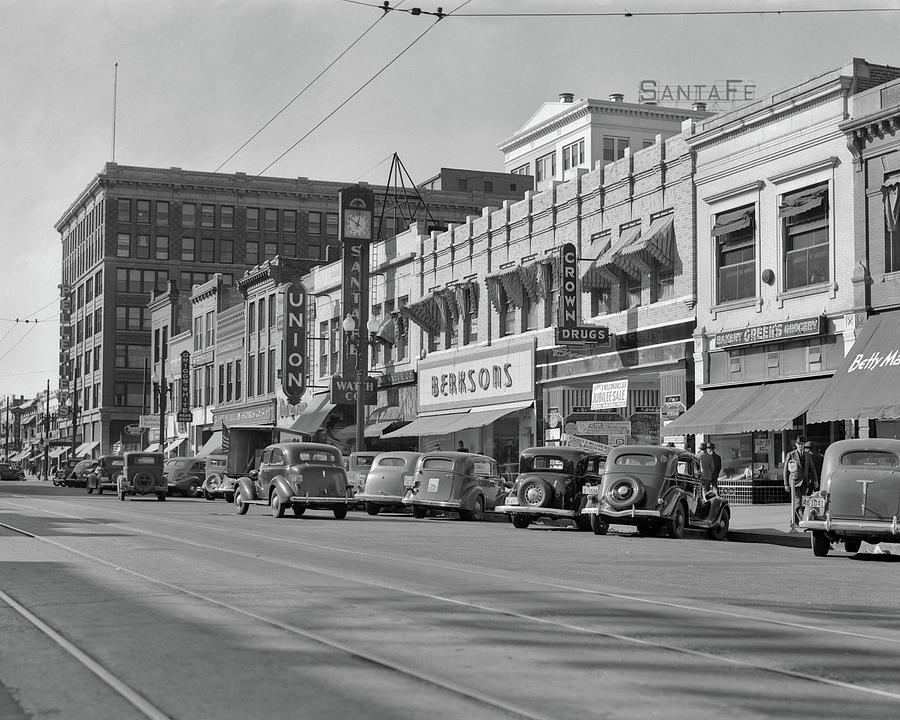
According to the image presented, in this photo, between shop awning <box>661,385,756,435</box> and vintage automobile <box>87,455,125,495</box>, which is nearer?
shop awning <box>661,385,756,435</box>

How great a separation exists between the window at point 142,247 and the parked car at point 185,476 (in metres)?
62.6

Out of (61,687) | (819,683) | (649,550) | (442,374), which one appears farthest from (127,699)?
(442,374)

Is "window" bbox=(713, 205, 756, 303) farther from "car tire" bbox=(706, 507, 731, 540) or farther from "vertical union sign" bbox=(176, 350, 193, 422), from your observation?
"vertical union sign" bbox=(176, 350, 193, 422)

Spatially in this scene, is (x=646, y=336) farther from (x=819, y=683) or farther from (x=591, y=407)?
(x=819, y=683)

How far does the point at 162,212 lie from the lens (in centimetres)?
11131

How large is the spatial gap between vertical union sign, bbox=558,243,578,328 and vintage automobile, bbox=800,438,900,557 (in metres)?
17.9

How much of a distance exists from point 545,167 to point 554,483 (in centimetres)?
5969

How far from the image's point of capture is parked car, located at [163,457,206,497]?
51312 mm

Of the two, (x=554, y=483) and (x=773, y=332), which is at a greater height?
(x=773, y=332)

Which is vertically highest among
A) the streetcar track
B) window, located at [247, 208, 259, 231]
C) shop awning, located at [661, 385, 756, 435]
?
window, located at [247, 208, 259, 231]

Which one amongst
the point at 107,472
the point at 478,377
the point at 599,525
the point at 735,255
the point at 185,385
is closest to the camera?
the point at 599,525

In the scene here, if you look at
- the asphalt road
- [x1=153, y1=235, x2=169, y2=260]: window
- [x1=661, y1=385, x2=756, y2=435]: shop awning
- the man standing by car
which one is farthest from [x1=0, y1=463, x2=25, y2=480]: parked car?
the man standing by car

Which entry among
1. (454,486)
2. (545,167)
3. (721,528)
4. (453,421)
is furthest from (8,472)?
(721,528)

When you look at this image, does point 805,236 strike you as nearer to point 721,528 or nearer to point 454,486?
point 721,528
